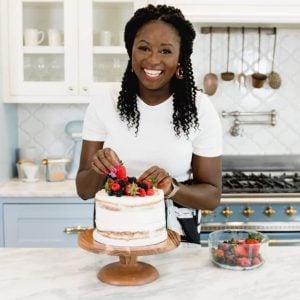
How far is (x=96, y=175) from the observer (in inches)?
66.3

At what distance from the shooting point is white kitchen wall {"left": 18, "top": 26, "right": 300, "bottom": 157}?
3.19 meters

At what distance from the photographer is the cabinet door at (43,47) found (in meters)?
2.89

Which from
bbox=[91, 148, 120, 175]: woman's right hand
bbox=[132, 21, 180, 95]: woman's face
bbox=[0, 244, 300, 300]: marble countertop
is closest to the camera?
bbox=[0, 244, 300, 300]: marble countertop

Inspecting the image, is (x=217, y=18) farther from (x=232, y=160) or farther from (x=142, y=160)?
(x=142, y=160)

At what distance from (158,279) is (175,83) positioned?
678 millimetres

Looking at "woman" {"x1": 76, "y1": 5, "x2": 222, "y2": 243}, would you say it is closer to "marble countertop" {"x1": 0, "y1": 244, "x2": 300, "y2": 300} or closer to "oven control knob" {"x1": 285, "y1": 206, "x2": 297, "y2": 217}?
"marble countertop" {"x1": 0, "y1": 244, "x2": 300, "y2": 300}

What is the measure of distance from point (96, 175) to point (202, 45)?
173 centimetres

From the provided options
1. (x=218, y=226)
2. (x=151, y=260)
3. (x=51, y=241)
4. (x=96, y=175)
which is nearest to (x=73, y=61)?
(x=51, y=241)

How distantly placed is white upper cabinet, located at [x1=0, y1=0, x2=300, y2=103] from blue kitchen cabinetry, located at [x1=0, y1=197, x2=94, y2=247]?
58cm

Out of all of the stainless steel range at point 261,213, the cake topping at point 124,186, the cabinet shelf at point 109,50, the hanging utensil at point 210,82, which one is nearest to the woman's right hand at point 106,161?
the cake topping at point 124,186

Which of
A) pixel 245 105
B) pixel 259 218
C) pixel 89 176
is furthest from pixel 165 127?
pixel 245 105

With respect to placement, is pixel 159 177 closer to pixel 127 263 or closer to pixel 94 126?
pixel 127 263

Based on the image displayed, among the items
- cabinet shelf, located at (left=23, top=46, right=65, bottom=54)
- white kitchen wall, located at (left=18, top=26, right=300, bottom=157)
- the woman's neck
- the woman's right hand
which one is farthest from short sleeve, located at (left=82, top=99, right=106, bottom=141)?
white kitchen wall, located at (left=18, top=26, right=300, bottom=157)

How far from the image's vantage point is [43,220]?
2777 mm
